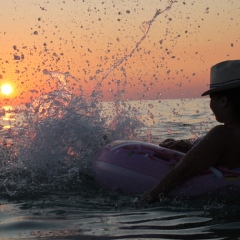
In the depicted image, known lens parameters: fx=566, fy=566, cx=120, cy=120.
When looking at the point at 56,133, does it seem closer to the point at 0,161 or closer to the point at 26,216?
the point at 0,161

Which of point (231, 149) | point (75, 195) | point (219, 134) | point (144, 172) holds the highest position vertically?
point (219, 134)

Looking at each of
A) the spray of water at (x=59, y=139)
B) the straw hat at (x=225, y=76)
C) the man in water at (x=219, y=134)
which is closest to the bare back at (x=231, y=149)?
the man in water at (x=219, y=134)

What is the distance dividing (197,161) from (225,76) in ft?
2.45

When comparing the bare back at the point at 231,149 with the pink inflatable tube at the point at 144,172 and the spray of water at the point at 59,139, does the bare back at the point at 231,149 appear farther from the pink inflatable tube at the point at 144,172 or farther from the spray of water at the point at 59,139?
the spray of water at the point at 59,139

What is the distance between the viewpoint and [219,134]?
15.1 feet

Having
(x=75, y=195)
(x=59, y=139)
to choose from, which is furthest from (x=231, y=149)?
(x=59, y=139)

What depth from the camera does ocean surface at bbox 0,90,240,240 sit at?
4141 mm

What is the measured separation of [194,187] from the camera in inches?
197

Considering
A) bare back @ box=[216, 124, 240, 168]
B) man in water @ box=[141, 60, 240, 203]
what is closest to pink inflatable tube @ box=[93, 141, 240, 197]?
bare back @ box=[216, 124, 240, 168]

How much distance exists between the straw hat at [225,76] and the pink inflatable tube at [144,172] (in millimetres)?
777

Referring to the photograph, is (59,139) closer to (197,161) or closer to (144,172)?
(144,172)

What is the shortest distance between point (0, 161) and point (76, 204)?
2.78 metres

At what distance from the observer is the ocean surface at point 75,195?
4.14 m

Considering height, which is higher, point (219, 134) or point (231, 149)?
point (219, 134)
